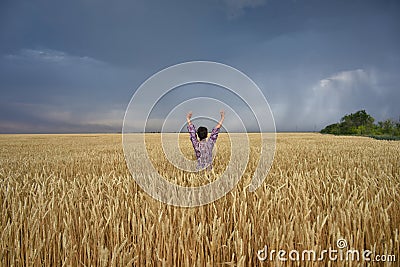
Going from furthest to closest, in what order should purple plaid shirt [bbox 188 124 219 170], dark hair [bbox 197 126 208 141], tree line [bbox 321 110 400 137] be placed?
1. tree line [bbox 321 110 400 137]
2. dark hair [bbox 197 126 208 141]
3. purple plaid shirt [bbox 188 124 219 170]

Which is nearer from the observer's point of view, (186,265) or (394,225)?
(186,265)

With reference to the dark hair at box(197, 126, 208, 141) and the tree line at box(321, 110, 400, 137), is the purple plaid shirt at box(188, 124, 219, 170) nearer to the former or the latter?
the dark hair at box(197, 126, 208, 141)

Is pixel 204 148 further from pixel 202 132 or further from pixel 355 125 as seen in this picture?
pixel 355 125

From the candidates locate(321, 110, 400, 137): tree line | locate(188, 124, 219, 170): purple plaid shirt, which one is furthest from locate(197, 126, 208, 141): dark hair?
locate(321, 110, 400, 137): tree line

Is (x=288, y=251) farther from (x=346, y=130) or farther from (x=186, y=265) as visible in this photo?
(x=346, y=130)

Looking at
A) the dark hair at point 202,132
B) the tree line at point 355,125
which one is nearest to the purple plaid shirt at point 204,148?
the dark hair at point 202,132

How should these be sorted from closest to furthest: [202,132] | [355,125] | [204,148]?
1. [204,148]
2. [202,132]
3. [355,125]

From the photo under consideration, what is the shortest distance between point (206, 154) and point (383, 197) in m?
2.85

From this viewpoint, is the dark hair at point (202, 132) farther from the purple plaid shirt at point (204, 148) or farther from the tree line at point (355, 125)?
the tree line at point (355, 125)

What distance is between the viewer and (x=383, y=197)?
2854 millimetres

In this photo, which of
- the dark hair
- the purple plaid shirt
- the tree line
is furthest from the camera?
the tree line

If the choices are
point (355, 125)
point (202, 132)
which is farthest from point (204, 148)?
point (355, 125)

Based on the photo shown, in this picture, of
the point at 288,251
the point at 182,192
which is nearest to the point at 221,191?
the point at 182,192

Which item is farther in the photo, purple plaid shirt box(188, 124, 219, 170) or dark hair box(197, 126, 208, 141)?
dark hair box(197, 126, 208, 141)
